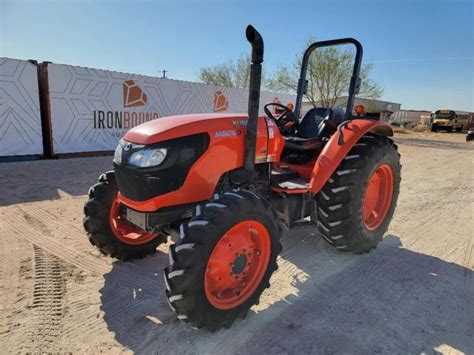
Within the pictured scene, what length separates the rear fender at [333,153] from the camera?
10.3 ft

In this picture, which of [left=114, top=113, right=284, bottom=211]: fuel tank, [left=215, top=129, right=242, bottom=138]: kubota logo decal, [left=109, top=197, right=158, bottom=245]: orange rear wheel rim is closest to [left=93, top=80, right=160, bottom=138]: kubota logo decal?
[left=109, top=197, right=158, bottom=245]: orange rear wheel rim

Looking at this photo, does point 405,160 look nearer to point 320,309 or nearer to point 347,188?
point 347,188

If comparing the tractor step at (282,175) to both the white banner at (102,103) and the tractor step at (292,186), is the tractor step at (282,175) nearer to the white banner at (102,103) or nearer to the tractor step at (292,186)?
the tractor step at (292,186)

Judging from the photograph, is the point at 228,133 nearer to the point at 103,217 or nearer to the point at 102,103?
the point at 103,217

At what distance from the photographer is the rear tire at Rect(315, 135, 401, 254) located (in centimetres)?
321

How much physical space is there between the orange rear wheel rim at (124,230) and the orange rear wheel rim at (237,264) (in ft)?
3.22

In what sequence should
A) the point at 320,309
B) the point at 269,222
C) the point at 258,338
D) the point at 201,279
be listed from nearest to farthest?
the point at 201,279
the point at 258,338
the point at 269,222
the point at 320,309

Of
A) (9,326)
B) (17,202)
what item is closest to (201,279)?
(9,326)

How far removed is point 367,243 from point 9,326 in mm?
3029

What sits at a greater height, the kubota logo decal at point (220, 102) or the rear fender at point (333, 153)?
the kubota logo decal at point (220, 102)

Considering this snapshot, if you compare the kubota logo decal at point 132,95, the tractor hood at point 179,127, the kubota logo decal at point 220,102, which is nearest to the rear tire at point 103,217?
the tractor hood at point 179,127

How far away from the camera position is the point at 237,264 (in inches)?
95.7

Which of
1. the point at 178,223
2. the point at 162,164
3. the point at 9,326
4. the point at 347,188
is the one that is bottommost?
the point at 9,326

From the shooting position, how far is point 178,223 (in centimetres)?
261
